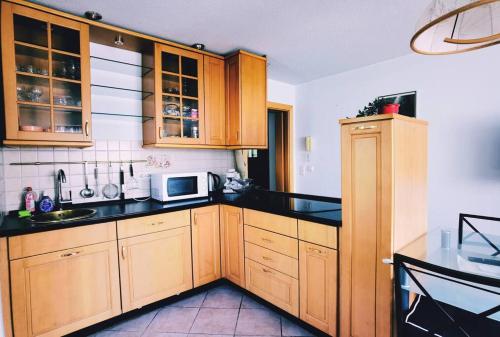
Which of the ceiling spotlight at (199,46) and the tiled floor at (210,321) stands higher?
the ceiling spotlight at (199,46)

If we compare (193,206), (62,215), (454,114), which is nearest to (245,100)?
(193,206)

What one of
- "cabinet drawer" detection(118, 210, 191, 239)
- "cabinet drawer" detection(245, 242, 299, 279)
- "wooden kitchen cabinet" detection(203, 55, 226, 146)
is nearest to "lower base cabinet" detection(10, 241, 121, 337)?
"cabinet drawer" detection(118, 210, 191, 239)

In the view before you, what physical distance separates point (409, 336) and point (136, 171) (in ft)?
8.27

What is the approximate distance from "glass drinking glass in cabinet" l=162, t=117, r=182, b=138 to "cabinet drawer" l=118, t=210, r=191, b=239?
79cm

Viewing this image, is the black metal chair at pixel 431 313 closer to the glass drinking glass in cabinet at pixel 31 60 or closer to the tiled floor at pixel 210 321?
the tiled floor at pixel 210 321

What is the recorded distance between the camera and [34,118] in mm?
2080

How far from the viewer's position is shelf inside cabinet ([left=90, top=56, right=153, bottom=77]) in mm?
2510

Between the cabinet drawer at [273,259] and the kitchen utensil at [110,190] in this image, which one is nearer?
the cabinet drawer at [273,259]

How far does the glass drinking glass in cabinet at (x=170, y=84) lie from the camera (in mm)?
2666

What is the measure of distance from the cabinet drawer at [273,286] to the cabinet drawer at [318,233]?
1.26ft

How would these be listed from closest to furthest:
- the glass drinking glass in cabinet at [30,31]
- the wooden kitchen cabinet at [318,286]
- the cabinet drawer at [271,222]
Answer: the wooden kitchen cabinet at [318,286] → the glass drinking glass in cabinet at [30,31] → the cabinet drawer at [271,222]

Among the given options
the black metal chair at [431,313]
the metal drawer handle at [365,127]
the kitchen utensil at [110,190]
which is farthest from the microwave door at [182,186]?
the black metal chair at [431,313]

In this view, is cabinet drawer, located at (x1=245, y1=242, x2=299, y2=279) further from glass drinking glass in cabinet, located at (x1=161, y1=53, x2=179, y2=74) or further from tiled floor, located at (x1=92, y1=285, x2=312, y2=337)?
glass drinking glass in cabinet, located at (x1=161, y1=53, x2=179, y2=74)

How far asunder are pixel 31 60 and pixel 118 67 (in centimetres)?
71
